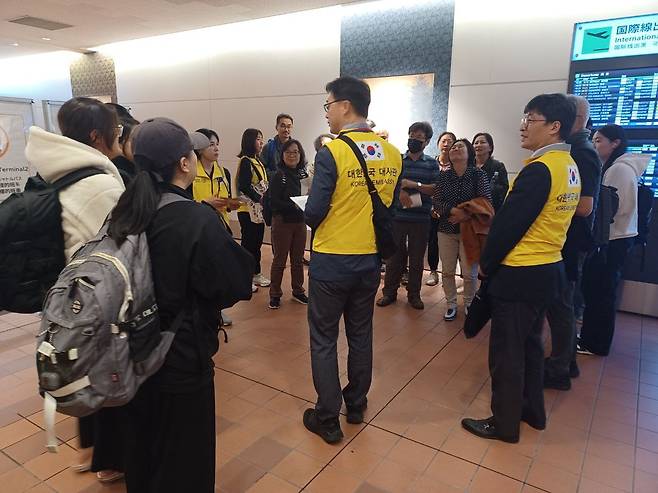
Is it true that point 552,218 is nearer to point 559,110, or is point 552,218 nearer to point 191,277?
point 559,110

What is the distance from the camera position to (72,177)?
5.27 feet

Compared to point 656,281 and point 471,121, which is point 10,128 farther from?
point 656,281

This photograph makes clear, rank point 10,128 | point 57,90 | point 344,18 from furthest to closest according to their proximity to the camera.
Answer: point 57,90, point 344,18, point 10,128

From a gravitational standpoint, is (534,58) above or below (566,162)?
above

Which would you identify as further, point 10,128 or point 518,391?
point 10,128

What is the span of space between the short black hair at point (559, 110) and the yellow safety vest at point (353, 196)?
73cm

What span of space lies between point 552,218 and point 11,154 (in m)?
4.54

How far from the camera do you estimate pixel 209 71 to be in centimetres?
698

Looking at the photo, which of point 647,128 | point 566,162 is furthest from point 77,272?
point 647,128

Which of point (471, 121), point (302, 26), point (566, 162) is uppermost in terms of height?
point (302, 26)

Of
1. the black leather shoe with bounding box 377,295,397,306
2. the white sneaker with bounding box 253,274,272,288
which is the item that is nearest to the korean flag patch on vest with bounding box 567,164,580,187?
the black leather shoe with bounding box 377,295,397,306

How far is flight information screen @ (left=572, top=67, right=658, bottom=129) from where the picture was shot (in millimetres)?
3788

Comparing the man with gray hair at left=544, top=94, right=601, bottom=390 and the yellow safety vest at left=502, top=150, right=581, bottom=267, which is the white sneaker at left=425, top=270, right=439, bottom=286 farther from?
the yellow safety vest at left=502, top=150, right=581, bottom=267

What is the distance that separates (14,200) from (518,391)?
92.0 inches
